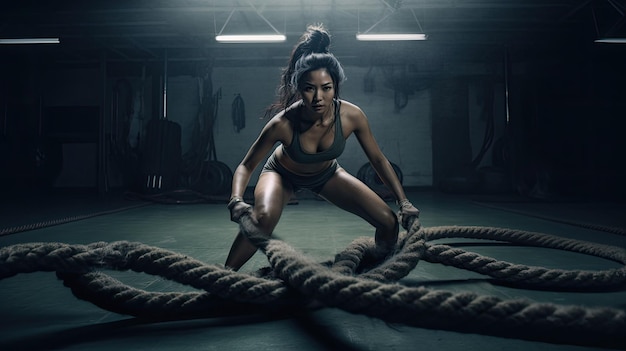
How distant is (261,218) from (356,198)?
0.46m

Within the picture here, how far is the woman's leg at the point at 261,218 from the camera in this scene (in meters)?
1.42

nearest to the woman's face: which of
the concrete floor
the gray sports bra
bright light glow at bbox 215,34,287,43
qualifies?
the gray sports bra

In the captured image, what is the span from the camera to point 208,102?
7.82 meters

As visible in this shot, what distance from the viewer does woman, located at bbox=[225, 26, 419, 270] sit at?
4.81ft

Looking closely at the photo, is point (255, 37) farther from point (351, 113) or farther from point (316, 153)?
point (316, 153)

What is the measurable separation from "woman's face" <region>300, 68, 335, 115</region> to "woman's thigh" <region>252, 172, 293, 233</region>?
0.37 metres

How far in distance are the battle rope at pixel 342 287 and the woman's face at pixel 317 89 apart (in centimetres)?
53

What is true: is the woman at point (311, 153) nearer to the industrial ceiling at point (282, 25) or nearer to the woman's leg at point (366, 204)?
the woman's leg at point (366, 204)

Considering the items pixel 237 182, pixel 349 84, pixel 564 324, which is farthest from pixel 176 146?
pixel 564 324

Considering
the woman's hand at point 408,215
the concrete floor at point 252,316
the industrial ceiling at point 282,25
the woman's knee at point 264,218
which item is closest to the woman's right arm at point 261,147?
the woman's knee at point 264,218

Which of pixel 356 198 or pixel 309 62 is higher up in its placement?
pixel 309 62

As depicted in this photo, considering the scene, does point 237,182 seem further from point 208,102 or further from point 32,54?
point 32,54

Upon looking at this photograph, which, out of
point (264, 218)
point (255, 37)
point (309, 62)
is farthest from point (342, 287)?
point (255, 37)

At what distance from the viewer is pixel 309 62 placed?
1.47 m
